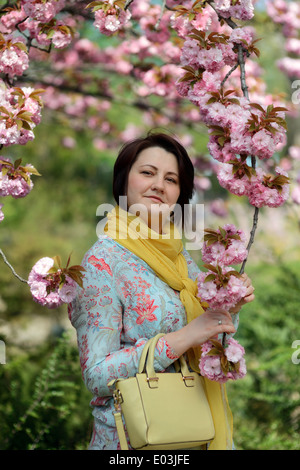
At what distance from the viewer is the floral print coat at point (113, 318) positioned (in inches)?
68.2

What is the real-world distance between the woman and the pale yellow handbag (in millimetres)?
61

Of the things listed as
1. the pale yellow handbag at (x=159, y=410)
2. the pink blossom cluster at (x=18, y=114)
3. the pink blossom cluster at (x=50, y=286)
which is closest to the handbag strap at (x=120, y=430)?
the pale yellow handbag at (x=159, y=410)

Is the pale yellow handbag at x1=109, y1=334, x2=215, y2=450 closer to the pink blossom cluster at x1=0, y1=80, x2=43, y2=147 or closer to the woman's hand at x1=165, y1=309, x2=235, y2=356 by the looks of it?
the woman's hand at x1=165, y1=309, x2=235, y2=356

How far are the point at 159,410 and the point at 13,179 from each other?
37.7 inches

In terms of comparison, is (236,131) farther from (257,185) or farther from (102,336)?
(102,336)

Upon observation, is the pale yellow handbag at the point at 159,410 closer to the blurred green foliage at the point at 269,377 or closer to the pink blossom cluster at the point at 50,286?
the pink blossom cluster at the point at 50,286

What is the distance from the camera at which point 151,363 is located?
1654 millimetres

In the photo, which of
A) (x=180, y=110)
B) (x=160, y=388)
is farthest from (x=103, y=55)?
(x=160, y=388)

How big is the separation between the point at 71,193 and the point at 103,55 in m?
4.79

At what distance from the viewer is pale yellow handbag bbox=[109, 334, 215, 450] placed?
1585 millimetres

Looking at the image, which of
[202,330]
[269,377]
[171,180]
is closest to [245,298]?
[202,330]

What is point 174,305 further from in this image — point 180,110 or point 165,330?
point 180,110

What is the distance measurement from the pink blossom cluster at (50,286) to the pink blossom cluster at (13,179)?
31cm

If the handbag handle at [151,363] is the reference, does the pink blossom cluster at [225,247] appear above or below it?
above
